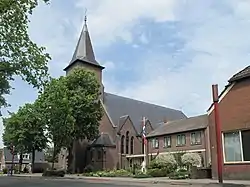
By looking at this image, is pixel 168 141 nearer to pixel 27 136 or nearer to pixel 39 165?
pixel 27 136

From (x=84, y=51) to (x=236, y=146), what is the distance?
46503mm

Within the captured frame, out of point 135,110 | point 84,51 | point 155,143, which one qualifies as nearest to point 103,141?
point 155,143

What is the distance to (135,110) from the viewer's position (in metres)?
73.3

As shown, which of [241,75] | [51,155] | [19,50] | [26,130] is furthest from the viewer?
[51,155]

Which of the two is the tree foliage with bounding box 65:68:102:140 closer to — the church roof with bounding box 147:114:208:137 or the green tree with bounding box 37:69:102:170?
the green tree with bounding box 37:69:102:170

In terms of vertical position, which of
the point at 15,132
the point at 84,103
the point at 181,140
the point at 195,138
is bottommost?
the point at 181,140

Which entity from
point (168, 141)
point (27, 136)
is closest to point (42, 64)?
point (168, 141)

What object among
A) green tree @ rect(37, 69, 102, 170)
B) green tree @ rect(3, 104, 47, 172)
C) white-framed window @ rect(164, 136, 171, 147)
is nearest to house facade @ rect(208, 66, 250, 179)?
green tree @ rect(37, 69, 102, 170)

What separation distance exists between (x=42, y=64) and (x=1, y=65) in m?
2.06

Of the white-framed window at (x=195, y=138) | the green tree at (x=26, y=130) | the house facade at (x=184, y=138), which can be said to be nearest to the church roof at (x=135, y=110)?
the house facade at (x=184, y=138)

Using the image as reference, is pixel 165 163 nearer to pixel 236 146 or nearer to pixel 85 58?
pixel 236 146

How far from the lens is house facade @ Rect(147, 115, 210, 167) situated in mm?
49625

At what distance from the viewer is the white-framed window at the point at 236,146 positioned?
24.2 metres

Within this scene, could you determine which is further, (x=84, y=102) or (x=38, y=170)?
(x=38, y=170)
